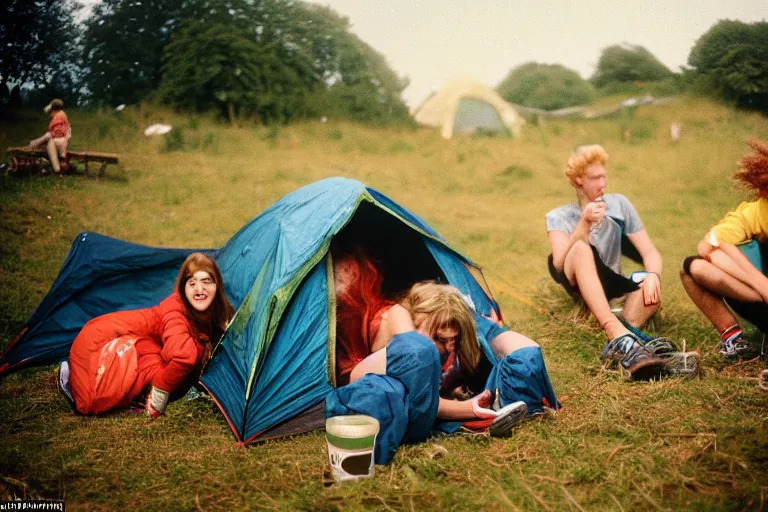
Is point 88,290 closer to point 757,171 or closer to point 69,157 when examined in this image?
point 69,157

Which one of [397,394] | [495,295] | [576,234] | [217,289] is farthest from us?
[495,295]

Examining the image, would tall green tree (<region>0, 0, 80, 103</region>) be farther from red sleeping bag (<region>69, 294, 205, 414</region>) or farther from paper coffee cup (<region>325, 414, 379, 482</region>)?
paper coffee cup (<region>325, 414, 379, 482</region>)

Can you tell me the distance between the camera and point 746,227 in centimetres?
394

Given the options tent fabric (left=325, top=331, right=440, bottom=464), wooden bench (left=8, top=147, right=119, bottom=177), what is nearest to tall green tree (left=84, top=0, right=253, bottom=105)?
wooden bench (left=8, top=147, right=119, bottom=177)

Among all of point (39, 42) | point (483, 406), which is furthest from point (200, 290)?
point (39, 42)

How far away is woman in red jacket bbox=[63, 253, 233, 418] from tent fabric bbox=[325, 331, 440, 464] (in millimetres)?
1200

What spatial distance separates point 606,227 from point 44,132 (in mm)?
7511

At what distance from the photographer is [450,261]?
413 centimetres

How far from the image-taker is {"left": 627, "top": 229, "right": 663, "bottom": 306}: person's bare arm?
4281 millimetres

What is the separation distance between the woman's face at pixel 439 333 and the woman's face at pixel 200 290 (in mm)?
1352

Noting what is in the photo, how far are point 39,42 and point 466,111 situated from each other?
880 cm

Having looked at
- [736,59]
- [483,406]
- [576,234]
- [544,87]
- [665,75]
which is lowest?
[483,406]

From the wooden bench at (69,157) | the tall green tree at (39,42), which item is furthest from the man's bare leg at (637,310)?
the tall green tree at (39,42)

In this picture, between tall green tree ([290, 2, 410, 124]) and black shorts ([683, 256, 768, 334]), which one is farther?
tall green tree ([290, 2, 410, 124])
